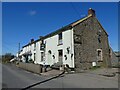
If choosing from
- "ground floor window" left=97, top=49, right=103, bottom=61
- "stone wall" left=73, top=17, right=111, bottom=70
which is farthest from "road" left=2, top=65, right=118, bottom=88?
"ground floor window" left=97, top=49, right=103, bottom=61

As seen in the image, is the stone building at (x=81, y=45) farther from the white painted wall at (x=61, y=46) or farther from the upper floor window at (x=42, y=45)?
the upper floor window at (x=42, y=45)

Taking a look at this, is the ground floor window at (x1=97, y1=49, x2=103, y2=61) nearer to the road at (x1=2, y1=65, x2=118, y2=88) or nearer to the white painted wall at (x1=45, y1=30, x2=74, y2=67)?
the white painted wall at (x1=45, y1=30, x2=74, y2=67)

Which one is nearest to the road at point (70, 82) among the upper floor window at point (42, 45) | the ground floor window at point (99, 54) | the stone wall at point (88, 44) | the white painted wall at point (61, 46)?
the white painted wall at point (61, 46)

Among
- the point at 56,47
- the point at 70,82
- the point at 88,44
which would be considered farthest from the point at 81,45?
the point at 70,82

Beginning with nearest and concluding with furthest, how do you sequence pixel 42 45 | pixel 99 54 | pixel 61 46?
pixel 61 46 < pixel 99 54 < pixel 42 45

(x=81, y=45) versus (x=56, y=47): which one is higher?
(x=81, y=45)

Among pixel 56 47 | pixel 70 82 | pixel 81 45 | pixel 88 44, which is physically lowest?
pixel 70 82

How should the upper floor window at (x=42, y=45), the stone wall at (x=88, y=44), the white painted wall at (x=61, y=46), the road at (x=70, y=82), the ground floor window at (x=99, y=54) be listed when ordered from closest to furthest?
1. the road at (x=70, y=82)
2. the white painted wall at (x=61, y=46)
3. the stone wall at (x=88, y=44)
4. the ground floor window at (x=99, y=54)
5. the upper floor window at (x=42, y=45)

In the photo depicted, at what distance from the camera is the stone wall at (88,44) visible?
24.8 metres

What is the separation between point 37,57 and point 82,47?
1534 centimetres

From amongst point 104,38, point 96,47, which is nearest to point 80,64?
point 96,47

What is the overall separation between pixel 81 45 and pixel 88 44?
1455 mm

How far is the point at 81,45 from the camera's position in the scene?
25.3 m

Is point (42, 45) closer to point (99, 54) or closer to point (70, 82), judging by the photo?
point (99, 54)
